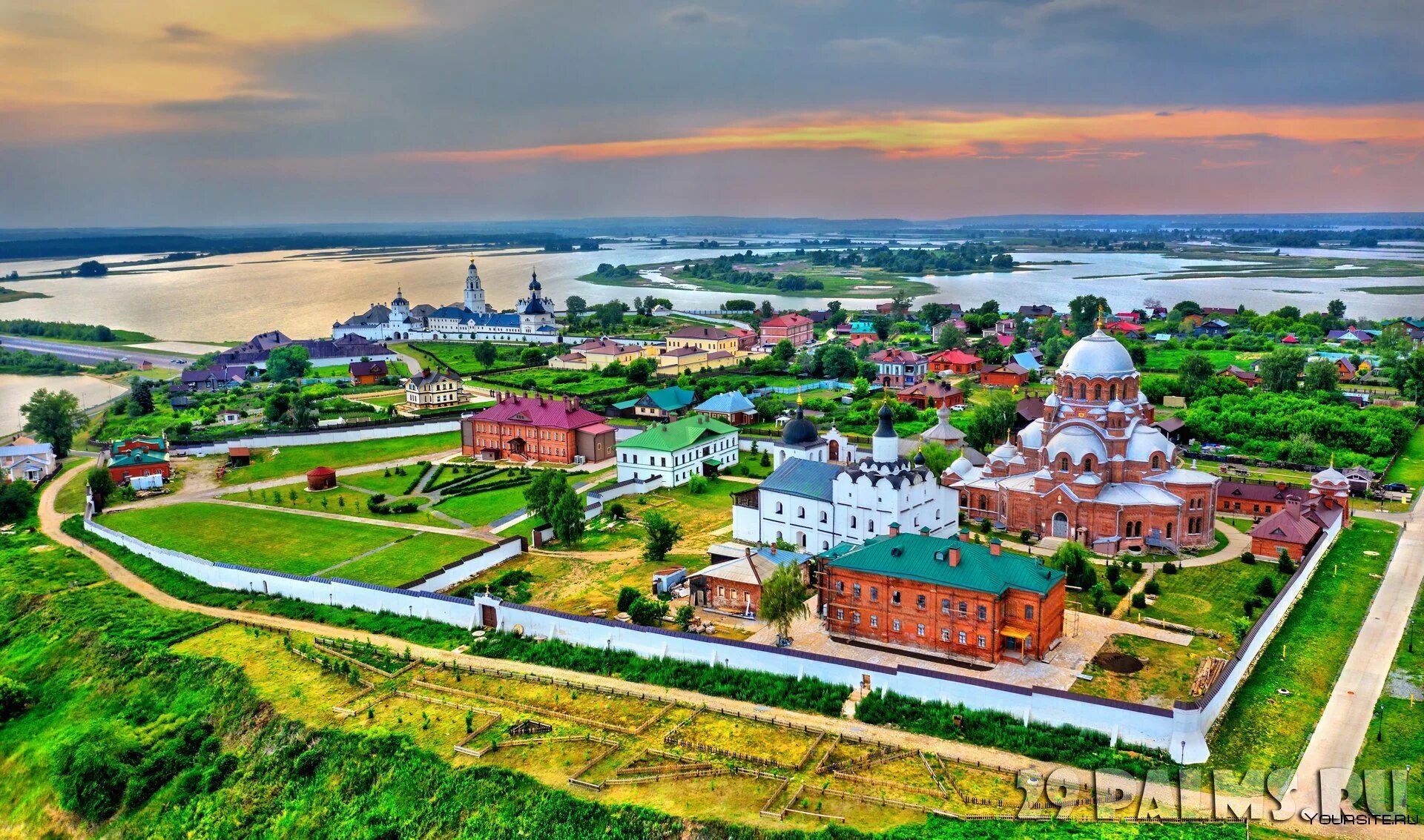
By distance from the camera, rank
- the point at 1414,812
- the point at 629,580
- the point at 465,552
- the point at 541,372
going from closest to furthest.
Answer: the point at 1414,812
the point at 629,580
the point at 465,552
the point at 541,372

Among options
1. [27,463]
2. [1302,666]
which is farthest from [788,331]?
[1302,666]

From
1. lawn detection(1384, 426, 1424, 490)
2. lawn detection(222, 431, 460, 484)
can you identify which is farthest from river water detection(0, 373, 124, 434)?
lawn detection(1384, 426, 1424, 490)

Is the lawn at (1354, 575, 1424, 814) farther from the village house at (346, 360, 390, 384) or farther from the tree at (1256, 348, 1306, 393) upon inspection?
the village house at (346, 360, 390, 384)

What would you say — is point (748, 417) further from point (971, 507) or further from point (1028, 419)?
point (971, 507)

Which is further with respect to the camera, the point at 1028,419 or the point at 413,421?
the point at 413,421

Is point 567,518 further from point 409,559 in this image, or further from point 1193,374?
point 1193,374

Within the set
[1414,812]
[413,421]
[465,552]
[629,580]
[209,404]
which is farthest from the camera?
[209,404]

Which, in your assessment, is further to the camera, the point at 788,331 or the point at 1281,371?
the point at 788,331

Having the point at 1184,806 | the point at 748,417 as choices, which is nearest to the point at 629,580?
the point at 1184,806
